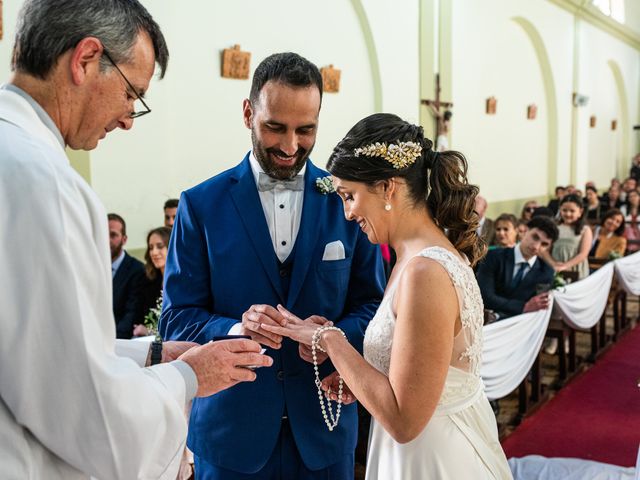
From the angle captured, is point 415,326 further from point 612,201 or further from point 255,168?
point 612,201

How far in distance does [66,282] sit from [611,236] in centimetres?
892

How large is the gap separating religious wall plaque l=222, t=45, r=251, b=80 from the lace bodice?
5065mm

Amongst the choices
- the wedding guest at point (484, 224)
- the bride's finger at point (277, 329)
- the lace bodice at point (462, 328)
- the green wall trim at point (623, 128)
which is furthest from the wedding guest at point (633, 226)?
the bride's finger at point (277, 329)

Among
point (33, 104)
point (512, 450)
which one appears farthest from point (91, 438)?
point (512, 450)

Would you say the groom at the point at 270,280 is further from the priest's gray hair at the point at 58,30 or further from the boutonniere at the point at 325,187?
the priest's gray hair at the point at 58,30

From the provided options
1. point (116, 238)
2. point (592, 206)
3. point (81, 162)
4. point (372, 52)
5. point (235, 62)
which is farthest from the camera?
point (592, 206)

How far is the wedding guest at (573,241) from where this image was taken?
7.84 m

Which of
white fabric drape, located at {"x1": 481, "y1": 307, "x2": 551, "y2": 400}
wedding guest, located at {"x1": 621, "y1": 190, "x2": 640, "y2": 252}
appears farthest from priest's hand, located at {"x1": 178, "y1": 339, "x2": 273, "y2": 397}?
wedding guest, located at {"x1": 621, "y1": 190, "x2": 640, "y2": 252}

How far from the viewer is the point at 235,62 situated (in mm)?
6656

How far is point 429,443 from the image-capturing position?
1.98m

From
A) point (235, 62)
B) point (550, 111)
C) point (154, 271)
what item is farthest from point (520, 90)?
point (154, 271)

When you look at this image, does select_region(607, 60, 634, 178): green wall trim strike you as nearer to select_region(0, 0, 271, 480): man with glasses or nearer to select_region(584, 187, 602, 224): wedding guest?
select_region(584, 187, 602, 224): wedding guest

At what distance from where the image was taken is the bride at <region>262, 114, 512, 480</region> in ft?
5.84

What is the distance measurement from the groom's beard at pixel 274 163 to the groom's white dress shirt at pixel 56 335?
98 cm
